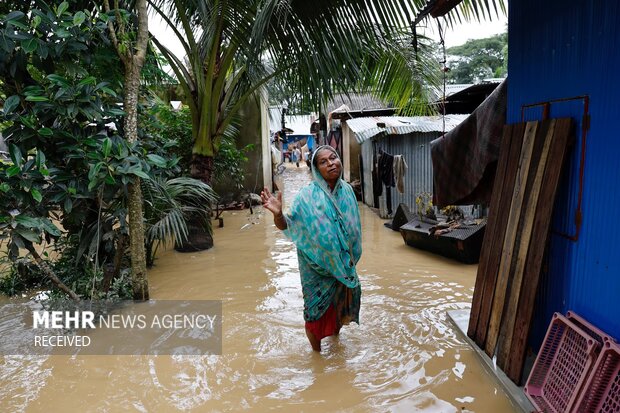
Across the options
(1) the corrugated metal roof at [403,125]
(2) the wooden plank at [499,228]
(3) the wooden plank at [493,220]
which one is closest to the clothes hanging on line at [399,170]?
(1) the corrugated metal roof at [403,125]

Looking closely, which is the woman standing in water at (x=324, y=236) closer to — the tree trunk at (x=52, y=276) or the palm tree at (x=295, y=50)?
the palm tree at (x=295, y=50)

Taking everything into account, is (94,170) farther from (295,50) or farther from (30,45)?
(295,50)

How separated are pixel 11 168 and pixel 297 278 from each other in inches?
141

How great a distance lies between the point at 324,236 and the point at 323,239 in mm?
25

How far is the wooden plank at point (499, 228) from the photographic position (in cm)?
Result: 346

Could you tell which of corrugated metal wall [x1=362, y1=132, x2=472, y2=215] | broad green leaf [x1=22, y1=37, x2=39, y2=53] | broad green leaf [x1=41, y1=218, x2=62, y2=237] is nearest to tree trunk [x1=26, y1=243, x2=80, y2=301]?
broad green leaf [x1=41, y1=218, x2=62, y2=237]

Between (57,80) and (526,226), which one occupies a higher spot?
(57,80)

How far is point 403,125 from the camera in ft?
29.2

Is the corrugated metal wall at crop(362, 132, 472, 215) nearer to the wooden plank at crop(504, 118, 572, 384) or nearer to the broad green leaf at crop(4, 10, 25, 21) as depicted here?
the wooden plank at crop(504, 118, 572, 384)

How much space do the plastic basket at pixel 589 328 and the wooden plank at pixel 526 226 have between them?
1.18 ft

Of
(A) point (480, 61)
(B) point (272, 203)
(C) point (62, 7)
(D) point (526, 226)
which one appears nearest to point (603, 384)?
(D) point (526, 226)

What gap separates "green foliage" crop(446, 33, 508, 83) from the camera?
34156mm

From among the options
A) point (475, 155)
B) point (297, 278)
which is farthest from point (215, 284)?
point (475, 155)

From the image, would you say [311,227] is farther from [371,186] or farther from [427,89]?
[371,186]
